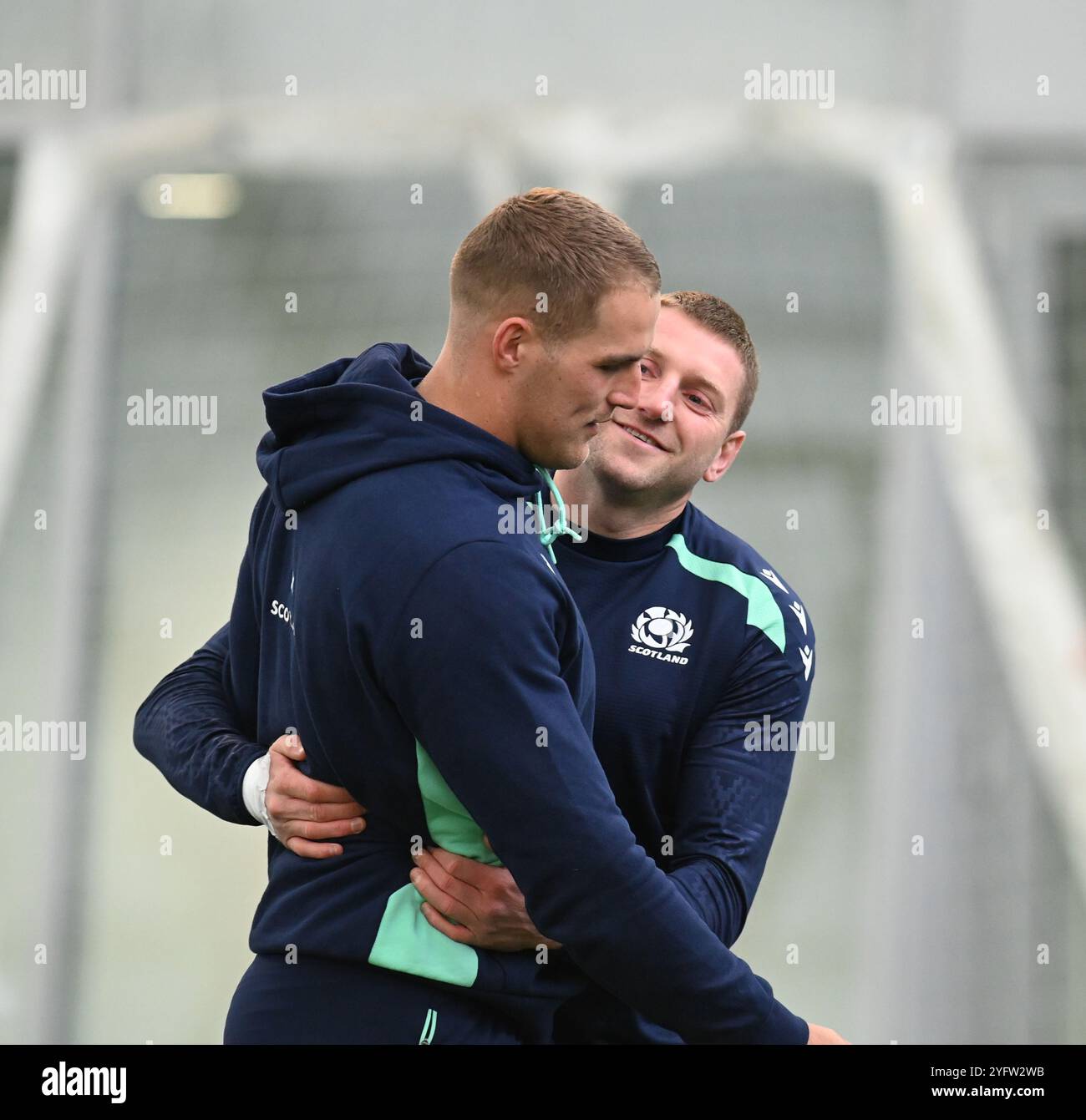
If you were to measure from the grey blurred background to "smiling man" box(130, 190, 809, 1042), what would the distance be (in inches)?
121

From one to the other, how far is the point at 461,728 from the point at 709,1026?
34 cm

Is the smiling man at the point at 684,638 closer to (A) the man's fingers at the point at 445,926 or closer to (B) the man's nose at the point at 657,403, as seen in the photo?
(B) the man's nose at the point at 657,403

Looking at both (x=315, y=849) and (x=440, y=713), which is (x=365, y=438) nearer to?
(x=440, y=713)

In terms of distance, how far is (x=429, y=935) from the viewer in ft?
3.77

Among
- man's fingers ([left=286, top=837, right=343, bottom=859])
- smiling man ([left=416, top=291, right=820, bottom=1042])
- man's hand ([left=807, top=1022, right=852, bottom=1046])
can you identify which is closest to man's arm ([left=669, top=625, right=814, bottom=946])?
smiling man ([left=416, top=291, right=820, bottom=1042])

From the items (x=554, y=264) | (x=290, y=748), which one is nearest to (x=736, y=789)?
(x=290, y=748)

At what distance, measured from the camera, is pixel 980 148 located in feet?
14.6

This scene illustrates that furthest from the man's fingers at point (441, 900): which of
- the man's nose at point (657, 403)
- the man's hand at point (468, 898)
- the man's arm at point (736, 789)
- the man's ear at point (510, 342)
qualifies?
the man's nose at point (657, 403)

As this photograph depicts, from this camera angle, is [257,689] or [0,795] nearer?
[257,689]

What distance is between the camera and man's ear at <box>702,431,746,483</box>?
1.58 metres

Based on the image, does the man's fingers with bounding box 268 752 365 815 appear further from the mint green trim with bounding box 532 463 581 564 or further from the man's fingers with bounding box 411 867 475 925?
the mint green trim with bounding box 532 463 581 564
